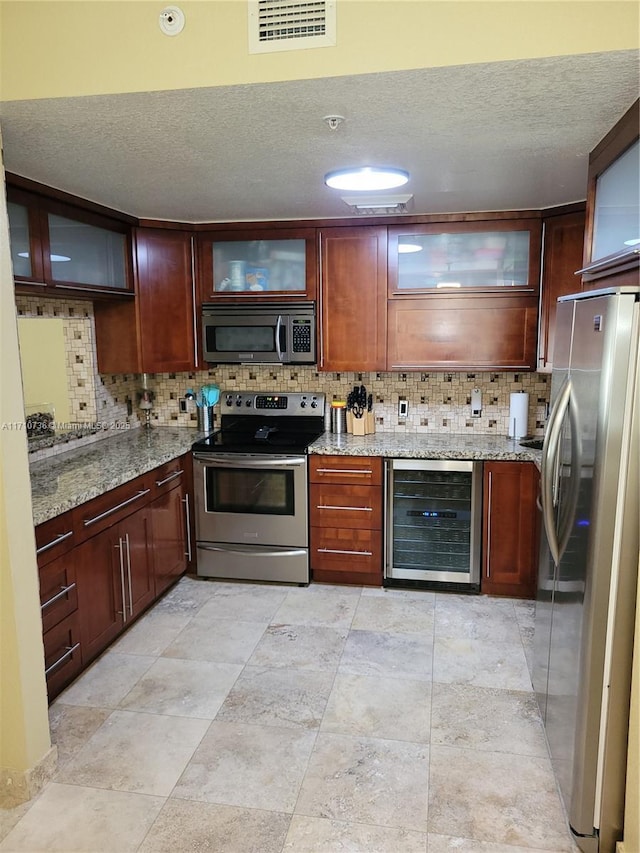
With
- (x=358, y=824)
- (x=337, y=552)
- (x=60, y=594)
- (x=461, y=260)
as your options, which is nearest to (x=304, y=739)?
(x=358, y=824)

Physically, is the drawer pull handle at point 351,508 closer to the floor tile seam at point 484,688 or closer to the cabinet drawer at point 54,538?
the floor tile seam at point 484,688

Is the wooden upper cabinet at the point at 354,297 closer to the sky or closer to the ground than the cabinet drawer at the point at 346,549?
closer to the sky

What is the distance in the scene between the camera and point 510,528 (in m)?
3.77

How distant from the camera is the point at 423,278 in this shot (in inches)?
157

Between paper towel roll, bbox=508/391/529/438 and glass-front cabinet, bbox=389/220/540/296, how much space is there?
0.70 m

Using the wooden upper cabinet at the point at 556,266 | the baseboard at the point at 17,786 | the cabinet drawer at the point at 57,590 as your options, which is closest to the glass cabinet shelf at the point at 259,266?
the wooden upper cabinet at the point at 556,266

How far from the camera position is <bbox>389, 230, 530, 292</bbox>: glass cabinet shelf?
153 inches

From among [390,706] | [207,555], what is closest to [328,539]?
[207,555]

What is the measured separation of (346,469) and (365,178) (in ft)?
5.75

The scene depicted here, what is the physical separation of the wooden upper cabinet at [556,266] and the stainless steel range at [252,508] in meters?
1.58

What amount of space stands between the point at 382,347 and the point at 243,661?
2.09m

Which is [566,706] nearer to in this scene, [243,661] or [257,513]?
[243,661]

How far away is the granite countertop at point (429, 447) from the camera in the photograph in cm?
373

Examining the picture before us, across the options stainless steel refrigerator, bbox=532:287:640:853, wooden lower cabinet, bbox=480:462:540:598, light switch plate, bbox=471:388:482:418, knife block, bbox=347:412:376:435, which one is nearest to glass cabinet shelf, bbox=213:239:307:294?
knife block, bbox=347:412:376:435
